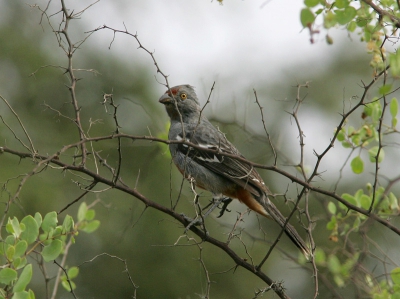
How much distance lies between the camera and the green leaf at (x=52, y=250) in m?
2.64

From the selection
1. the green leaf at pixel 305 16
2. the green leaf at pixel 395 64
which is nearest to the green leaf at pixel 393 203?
the green leaf at pixel 395 64

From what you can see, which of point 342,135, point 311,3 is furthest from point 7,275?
point 342,135

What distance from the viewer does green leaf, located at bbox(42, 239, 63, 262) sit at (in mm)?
2637

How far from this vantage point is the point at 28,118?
36.6ft

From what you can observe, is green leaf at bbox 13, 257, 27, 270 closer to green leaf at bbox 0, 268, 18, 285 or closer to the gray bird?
green leaf at bbox 0, 268, 18, 285

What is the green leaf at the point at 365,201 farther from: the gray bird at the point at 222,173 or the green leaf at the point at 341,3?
the green leaf at the point at 341,3

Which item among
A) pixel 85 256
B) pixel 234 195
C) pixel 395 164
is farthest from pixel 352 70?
pixel 234 195

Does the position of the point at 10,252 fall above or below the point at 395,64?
below

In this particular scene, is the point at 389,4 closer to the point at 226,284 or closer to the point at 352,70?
the point at 226,284

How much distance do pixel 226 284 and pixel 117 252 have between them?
78.3 inches

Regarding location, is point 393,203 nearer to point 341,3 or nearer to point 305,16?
point 341,3

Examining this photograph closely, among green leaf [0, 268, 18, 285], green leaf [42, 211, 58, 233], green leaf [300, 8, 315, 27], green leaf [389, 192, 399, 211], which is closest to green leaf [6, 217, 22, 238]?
green leaf [42, 211, 58, 233]

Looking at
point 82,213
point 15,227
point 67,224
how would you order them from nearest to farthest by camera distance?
point 15,227, point 67,224, point 82,213

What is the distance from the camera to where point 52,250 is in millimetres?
2666
